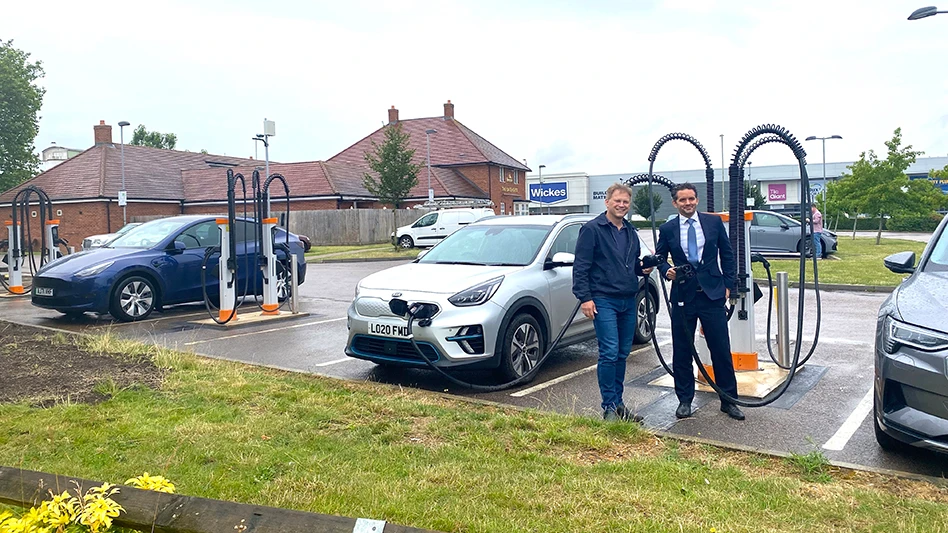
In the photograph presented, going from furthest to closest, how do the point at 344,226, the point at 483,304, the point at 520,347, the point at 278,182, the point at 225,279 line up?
the point at 278,182, the point at 344,226, the point at 225,279, the point at 520,347, the point at 483,304

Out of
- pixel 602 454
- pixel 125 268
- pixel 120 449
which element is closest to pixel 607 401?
pixel 602 454

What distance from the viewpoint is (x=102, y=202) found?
42.0 m

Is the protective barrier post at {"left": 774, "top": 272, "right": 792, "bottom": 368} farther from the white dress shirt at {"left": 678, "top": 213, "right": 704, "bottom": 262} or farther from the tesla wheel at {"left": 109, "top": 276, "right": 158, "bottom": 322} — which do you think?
the tesla wheel at {"left": 109, "top": 276, "right": 158, "bottom": 322}

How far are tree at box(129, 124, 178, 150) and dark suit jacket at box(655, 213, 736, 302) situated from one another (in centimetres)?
8011

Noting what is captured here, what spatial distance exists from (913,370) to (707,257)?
1.67m

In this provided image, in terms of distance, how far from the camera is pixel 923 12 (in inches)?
691

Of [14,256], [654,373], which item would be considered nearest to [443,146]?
[14,256]

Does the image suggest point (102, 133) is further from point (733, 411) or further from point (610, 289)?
point (733, 411)

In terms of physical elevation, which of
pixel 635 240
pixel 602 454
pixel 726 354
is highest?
pixel 635 240

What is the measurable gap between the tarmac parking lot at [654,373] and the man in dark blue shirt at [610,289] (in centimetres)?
37

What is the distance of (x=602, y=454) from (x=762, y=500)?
113 cm

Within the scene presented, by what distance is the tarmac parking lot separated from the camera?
17.5 feet

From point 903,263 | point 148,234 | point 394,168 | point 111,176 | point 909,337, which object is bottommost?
point 909,337

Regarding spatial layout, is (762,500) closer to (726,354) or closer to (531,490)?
(531,490)
